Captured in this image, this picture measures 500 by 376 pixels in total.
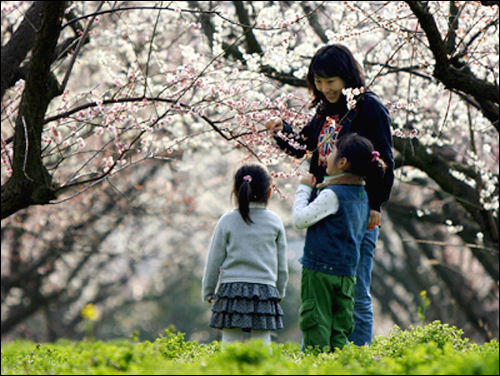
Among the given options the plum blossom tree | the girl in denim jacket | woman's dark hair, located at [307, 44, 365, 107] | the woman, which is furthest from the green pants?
woman's dark hair, located at [307, 44, 365, 107]

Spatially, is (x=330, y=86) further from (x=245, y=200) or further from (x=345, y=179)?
(x=245, y=200)

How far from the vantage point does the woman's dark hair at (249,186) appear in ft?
11.5

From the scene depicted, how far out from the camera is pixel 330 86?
11.1 feet

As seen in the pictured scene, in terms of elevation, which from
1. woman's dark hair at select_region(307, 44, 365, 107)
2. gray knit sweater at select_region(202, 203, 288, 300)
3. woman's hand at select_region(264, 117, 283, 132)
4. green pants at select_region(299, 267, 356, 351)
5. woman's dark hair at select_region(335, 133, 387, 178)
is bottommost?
green pants at select_region(299, 267, 356, 351)

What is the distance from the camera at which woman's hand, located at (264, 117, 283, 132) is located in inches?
148

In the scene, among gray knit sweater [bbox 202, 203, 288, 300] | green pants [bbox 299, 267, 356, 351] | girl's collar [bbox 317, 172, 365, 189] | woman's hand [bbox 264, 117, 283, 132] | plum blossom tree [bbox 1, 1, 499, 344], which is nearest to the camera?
green pants [bbox 299, 267, 356, 351]

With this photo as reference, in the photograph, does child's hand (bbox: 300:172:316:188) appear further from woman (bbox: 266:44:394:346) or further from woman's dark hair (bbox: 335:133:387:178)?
woman's dark hair (bbox: 335:133:387:178)

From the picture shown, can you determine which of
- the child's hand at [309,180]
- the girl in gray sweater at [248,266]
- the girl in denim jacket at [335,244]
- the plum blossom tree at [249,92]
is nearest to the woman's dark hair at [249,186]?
the girl in gray sweater at [248,266]

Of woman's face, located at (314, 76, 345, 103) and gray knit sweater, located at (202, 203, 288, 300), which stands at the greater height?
woman's face, located at (314, 76, 345, 103)

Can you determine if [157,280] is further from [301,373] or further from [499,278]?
[301,373]

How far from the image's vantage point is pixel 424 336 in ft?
10.3

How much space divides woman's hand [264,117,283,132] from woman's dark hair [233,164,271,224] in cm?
30

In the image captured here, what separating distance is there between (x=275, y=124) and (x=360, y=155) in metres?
0.79

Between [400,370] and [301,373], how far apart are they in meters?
0.33
